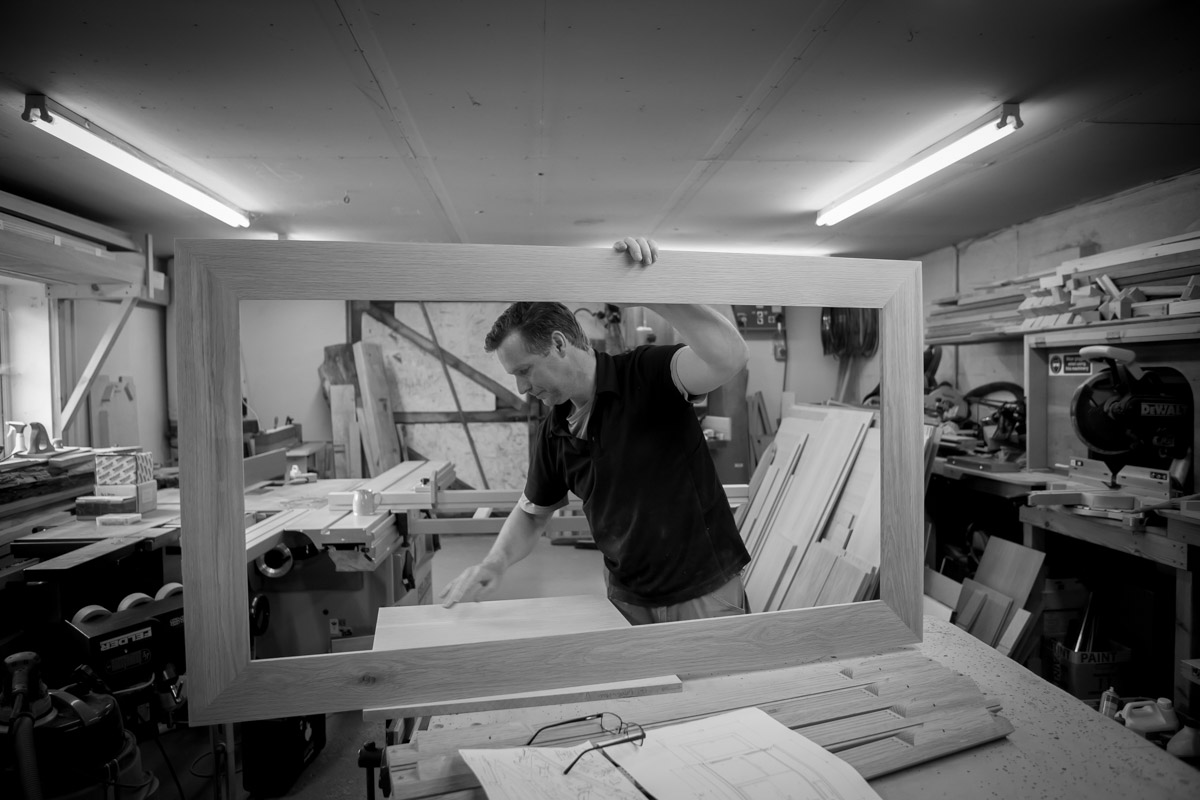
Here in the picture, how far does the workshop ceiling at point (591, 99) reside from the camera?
181 cm

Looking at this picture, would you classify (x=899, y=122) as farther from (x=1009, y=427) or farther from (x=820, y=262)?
(x=1009, y=427)

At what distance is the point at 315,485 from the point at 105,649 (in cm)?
144

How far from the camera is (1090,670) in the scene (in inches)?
108

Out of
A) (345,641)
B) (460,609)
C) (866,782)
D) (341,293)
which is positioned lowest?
(345,641)

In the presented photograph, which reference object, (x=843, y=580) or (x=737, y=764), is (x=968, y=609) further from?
(x=737, y=764)

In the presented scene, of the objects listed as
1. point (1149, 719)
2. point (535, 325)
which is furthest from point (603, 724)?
point (1149, 719)

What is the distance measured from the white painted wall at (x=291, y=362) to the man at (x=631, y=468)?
4836 mm

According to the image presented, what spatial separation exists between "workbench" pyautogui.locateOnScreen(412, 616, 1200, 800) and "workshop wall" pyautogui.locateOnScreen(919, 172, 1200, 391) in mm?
3322

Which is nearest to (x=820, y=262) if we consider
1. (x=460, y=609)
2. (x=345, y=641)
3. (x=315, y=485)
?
(x=460, y=609)

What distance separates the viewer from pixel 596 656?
42.3 inches

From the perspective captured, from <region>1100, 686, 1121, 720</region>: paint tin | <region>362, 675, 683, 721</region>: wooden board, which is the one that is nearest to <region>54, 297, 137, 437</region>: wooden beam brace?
<region>362, 675, 683, 721</region>: wooden board

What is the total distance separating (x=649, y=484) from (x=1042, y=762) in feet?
2.79

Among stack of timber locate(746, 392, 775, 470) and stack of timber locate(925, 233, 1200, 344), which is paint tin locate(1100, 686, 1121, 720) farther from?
stack of timber locate(746, 392, 775, 470)

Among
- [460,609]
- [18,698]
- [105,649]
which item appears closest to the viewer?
[460,609]
